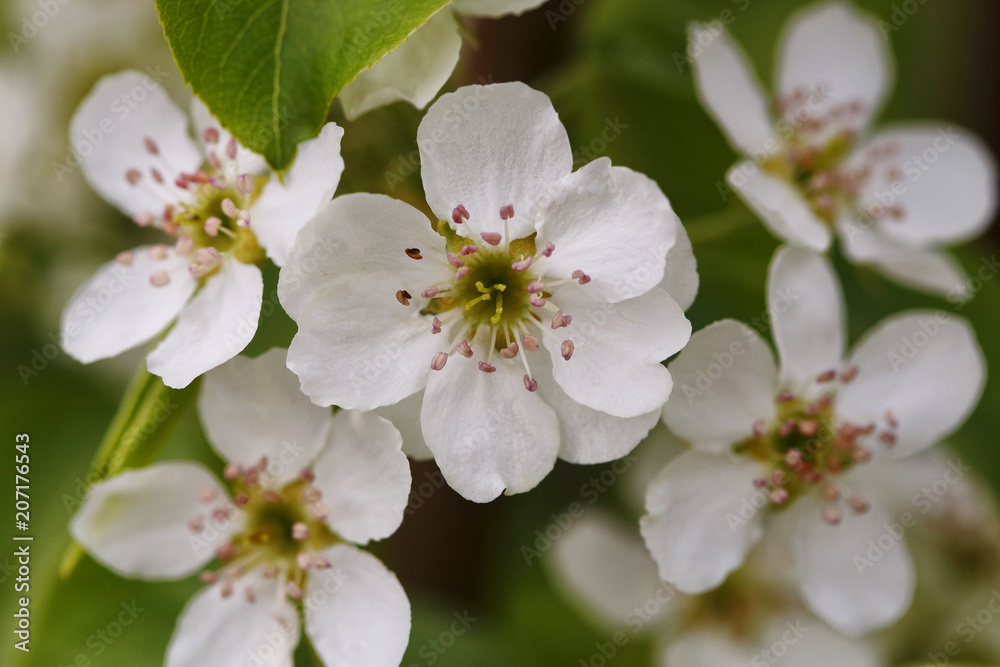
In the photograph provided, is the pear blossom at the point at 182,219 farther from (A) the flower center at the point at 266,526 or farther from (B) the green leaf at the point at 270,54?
(A) the flower center at the point at 266,526

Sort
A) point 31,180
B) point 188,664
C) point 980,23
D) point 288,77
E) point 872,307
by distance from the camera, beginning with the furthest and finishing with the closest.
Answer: point 980,23 < point 31,180 < point 872,307 < point 188,664 < point 288,77

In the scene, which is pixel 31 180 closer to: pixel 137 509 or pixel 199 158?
pixel 199 158

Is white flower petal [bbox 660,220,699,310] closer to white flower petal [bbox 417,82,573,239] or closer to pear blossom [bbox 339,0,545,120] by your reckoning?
white flower petal [bbox 417,82,573,239]

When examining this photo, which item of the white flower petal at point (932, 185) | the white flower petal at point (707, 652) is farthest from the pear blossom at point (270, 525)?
the white flower petal at point (932, 185)

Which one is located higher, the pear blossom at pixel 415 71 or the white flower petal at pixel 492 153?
the pear blossom at pixel 415 71

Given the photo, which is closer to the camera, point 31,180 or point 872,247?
point 872,247

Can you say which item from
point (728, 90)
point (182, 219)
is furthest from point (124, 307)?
point (728, 90)

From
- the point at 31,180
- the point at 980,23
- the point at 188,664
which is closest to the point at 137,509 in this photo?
the point at 188,664
